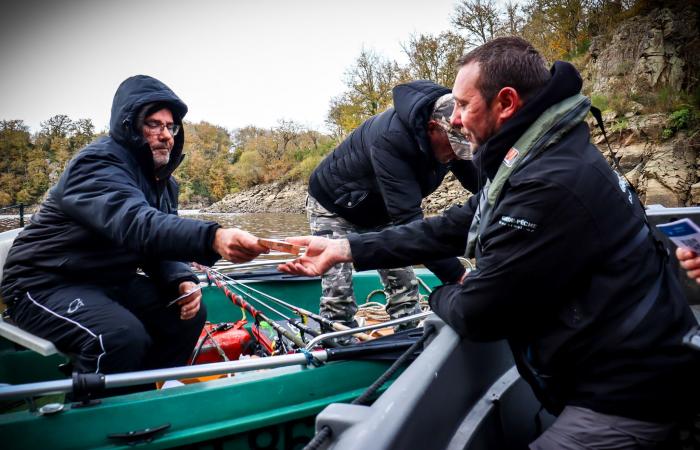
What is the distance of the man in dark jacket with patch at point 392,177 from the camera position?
3.10 m

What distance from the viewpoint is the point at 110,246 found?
2541 millimetres

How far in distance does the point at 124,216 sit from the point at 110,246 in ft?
1.57

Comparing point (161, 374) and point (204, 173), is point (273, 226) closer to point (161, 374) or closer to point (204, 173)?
point (161, 374)

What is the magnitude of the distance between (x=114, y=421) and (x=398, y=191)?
209cm

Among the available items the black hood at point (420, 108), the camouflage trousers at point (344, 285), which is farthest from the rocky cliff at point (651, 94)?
the black hood at point (420, 108)

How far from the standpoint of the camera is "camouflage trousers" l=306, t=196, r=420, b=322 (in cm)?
360

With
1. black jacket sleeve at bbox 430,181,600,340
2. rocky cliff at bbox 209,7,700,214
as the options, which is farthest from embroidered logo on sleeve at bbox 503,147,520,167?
rocky cliff at bbox 209,7,700,214

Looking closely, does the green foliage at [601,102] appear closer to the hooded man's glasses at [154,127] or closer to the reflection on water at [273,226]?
the reflection on water at [273,226]

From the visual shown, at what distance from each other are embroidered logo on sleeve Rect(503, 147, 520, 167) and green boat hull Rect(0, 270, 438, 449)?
1.46m

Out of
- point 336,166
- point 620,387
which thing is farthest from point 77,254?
point 620,387

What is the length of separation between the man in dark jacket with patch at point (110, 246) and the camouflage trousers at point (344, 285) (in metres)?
1.11

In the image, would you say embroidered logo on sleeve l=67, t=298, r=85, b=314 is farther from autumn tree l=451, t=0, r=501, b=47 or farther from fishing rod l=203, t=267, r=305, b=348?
autumn tree l=451, t=0, r=501, b=47

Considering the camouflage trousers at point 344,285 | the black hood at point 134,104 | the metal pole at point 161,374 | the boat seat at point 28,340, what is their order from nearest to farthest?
the metal pole at point 161,374
the boat seat at point 28,340
the black hood at point 134,104
the camouflage trousers at point 344,285

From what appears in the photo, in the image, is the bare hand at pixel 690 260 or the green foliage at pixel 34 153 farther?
the green foliage at pixel 34 153
